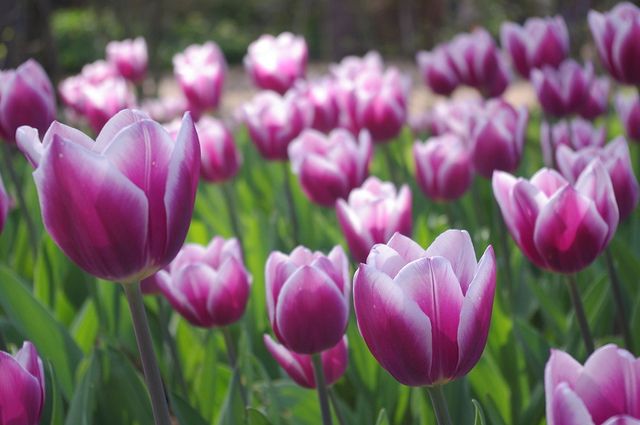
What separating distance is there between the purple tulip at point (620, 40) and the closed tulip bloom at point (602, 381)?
49.4 inches

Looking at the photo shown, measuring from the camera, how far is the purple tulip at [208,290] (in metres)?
1.34

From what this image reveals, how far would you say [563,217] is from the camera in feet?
3.80

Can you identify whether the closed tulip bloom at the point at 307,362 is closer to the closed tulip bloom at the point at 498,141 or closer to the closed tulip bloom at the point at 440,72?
the closed tulip bloom at the point at 498,141

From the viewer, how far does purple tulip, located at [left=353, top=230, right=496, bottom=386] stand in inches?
31.8

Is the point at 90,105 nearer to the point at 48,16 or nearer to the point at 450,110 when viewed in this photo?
the point at 450,110

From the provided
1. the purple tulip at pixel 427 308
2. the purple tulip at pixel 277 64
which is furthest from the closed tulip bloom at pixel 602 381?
the purple tulip at pixel 277 64

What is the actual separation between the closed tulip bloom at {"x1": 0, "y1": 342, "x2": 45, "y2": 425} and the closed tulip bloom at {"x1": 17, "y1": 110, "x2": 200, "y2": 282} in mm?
146

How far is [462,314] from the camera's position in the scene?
0.81 metres

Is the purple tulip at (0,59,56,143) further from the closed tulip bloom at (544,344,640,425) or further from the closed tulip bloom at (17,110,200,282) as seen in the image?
the closed tulip bloom at (544,344,640,425)

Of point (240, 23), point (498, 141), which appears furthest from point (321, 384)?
point (240, 23)

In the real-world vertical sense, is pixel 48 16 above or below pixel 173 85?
above

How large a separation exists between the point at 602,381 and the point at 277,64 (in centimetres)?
219

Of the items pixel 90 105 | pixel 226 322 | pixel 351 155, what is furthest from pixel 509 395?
pixel 90 105

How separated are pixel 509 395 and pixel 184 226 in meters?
0.85
